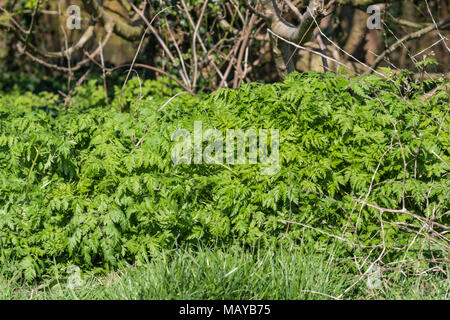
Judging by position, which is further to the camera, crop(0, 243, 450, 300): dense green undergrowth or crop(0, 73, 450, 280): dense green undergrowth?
crop(0, 73, 450, 280): dense green undergrowth

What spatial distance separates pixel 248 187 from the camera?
4004mm

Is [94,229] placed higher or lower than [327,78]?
lower

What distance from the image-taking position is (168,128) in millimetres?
4211

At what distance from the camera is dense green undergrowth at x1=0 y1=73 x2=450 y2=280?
3875 mm

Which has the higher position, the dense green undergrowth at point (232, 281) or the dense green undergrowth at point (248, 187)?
the dense green undergrowth at point (248, 187)

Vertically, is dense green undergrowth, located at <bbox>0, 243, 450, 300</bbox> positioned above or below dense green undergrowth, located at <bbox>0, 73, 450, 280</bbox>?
below

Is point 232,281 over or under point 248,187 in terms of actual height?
under

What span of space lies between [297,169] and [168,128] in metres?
1.09

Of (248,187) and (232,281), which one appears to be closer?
(232,281)

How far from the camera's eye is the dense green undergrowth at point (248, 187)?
12.7ft

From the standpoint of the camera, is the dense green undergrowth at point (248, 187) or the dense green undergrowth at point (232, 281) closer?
the dense green undergrowth at point (232, 281)

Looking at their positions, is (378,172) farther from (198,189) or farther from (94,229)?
(94,229)
